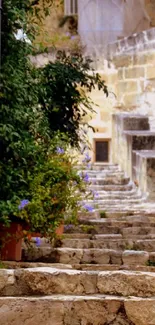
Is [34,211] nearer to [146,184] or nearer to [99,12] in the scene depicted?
[146,184]

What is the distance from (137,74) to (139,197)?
5.61 meters

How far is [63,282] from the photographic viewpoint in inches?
182

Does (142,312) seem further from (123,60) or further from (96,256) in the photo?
(123,60)

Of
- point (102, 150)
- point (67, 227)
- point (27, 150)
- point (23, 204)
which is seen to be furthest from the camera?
point (102, 150)

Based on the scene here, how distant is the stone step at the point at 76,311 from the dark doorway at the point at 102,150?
38.3ft

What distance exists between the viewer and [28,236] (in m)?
6.73

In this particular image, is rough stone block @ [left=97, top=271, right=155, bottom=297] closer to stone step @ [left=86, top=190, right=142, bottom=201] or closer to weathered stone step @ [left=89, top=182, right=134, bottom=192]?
stone step @ [left=86, top=190, right=142, bottom=201]

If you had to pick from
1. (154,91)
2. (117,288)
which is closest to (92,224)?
(117,288)

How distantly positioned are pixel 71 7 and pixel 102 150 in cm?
891

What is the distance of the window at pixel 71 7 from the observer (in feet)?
78.5

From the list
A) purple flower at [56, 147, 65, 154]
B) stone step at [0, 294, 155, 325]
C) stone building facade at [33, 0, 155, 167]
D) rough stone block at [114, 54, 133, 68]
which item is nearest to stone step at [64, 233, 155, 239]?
purple flower at [56, 147, 65, 154]

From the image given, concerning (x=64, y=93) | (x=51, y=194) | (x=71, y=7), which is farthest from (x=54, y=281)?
(x=71, y=7)

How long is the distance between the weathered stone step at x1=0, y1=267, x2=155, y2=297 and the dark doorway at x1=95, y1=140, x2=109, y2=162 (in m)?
11.4

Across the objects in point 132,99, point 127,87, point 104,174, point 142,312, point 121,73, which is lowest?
point 142,312
